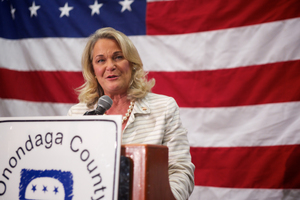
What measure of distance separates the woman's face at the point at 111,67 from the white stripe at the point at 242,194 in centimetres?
100

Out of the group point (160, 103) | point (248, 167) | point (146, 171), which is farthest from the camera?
point (248, 167)

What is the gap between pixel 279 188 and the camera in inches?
70.0

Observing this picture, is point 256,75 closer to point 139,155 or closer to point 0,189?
point 139,155

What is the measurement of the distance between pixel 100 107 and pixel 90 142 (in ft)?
0.59

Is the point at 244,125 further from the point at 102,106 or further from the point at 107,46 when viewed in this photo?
the point at 102,106

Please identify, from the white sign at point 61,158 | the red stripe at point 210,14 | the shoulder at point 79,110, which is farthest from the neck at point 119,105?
the red stripe at point 210,14

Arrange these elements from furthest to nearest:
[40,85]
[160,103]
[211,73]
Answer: [40,85], [211,73], [160,103]

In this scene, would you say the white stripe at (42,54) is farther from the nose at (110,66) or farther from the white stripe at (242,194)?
the white stripe at (242,194)

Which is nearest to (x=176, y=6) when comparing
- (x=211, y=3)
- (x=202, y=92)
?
(x=211, y=3)

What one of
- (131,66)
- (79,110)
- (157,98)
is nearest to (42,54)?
(79,110)

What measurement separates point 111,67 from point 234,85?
0.99 m

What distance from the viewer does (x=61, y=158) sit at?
0.63 meters

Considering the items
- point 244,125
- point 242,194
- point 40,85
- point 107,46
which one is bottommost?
point 242,194

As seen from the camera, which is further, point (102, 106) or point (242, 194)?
point (242, 194)
